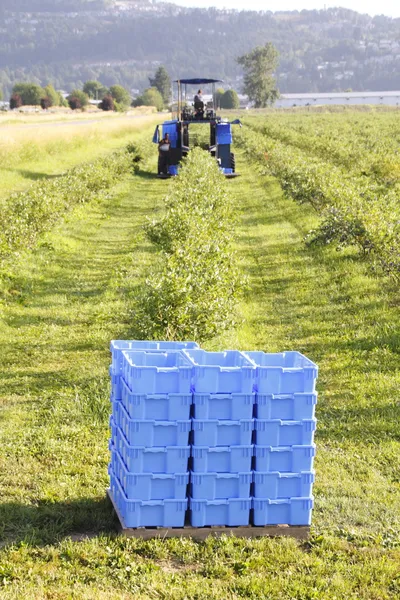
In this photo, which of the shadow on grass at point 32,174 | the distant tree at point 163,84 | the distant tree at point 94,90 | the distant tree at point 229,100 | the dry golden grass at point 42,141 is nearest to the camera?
the shadow on grass at point 32,174

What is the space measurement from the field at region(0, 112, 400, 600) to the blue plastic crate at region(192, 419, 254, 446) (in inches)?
23.6

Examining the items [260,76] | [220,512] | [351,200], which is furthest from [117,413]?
[260,76]

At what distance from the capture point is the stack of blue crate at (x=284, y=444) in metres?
5.44

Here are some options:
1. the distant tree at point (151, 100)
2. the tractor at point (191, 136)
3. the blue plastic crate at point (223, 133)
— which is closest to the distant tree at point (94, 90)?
the distant tree at point (151, 100)

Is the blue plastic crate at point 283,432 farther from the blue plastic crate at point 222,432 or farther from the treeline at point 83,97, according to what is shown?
the treeline at point 83,97

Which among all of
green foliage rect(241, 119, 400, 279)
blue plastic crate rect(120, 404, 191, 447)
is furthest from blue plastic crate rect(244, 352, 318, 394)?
green foliage rect(241, 119, 400, 279)

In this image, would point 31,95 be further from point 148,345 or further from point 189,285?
point 148,345

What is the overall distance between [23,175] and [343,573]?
2783 cm

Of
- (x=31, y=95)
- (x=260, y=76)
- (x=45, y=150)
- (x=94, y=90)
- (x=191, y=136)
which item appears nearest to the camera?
(x=191, y=136)

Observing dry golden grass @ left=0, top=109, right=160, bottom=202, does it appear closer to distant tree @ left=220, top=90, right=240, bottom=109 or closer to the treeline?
the treeline

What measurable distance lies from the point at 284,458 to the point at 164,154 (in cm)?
2516

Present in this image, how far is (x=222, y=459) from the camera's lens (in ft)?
17.9

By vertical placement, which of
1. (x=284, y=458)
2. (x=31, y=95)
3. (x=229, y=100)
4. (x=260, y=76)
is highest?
(x=284, y=458)

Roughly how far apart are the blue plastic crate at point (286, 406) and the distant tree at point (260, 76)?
443 feet
